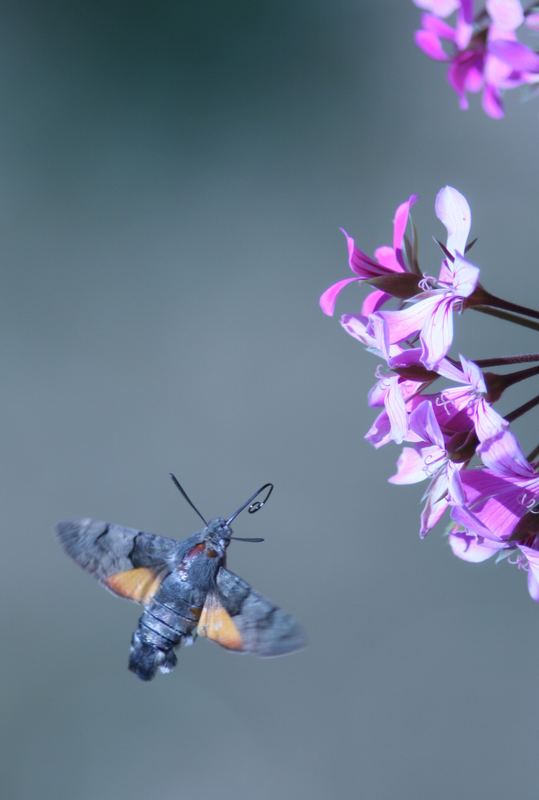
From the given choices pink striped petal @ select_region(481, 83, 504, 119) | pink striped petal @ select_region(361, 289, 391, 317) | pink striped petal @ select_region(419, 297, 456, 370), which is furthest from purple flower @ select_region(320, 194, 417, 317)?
pink striped petal @ select_region(481, 83, 504, 119)

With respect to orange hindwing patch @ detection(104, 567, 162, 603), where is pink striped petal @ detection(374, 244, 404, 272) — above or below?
above

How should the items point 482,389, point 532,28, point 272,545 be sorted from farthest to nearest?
point 272,545, point 482,389, point 532,28

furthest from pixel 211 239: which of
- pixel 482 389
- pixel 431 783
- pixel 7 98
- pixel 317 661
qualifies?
pixel 482 389

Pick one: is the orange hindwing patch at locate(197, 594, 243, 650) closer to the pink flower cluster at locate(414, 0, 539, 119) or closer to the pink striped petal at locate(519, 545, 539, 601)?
the pink striped petal at locate(519, 545, 539, 601)

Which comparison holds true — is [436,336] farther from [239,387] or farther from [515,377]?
[239,387]

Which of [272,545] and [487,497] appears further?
[272,545]

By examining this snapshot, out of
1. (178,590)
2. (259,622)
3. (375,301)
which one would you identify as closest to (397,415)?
(375,301)

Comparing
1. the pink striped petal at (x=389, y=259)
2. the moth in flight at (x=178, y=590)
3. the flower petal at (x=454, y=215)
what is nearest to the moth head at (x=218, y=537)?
the moth in flight at (x=178, y=590)

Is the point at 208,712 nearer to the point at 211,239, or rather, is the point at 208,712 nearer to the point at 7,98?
the point at 211,239
